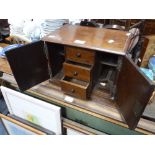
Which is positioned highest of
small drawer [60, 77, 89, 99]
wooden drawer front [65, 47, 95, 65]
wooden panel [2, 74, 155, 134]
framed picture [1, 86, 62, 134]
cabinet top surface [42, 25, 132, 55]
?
cabinet top surface [42, 25, 132, 55]

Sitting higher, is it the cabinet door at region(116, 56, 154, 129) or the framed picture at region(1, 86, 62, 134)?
the cabinet door at region(116, 56, 154, 129)

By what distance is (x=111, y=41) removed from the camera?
724 millimetres

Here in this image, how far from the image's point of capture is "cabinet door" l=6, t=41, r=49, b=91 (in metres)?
0.73

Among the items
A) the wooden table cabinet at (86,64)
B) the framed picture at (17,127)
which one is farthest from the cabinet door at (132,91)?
the framed picture at (17,127)

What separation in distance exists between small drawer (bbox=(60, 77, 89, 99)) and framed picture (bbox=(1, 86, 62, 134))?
104 mm

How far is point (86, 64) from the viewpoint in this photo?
2.46 feet

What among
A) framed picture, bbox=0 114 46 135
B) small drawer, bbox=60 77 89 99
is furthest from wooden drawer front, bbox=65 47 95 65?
framed picture, bbox=0 114 46 135

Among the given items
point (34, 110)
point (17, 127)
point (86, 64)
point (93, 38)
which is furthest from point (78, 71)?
point (17, 127)

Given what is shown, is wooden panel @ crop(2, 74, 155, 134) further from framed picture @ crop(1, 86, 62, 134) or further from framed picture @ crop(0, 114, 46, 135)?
framed picture @ crop(0, 114, 46, 135)

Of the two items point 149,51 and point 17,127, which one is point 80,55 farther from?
point 17,127

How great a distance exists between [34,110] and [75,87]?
321 millimetres
